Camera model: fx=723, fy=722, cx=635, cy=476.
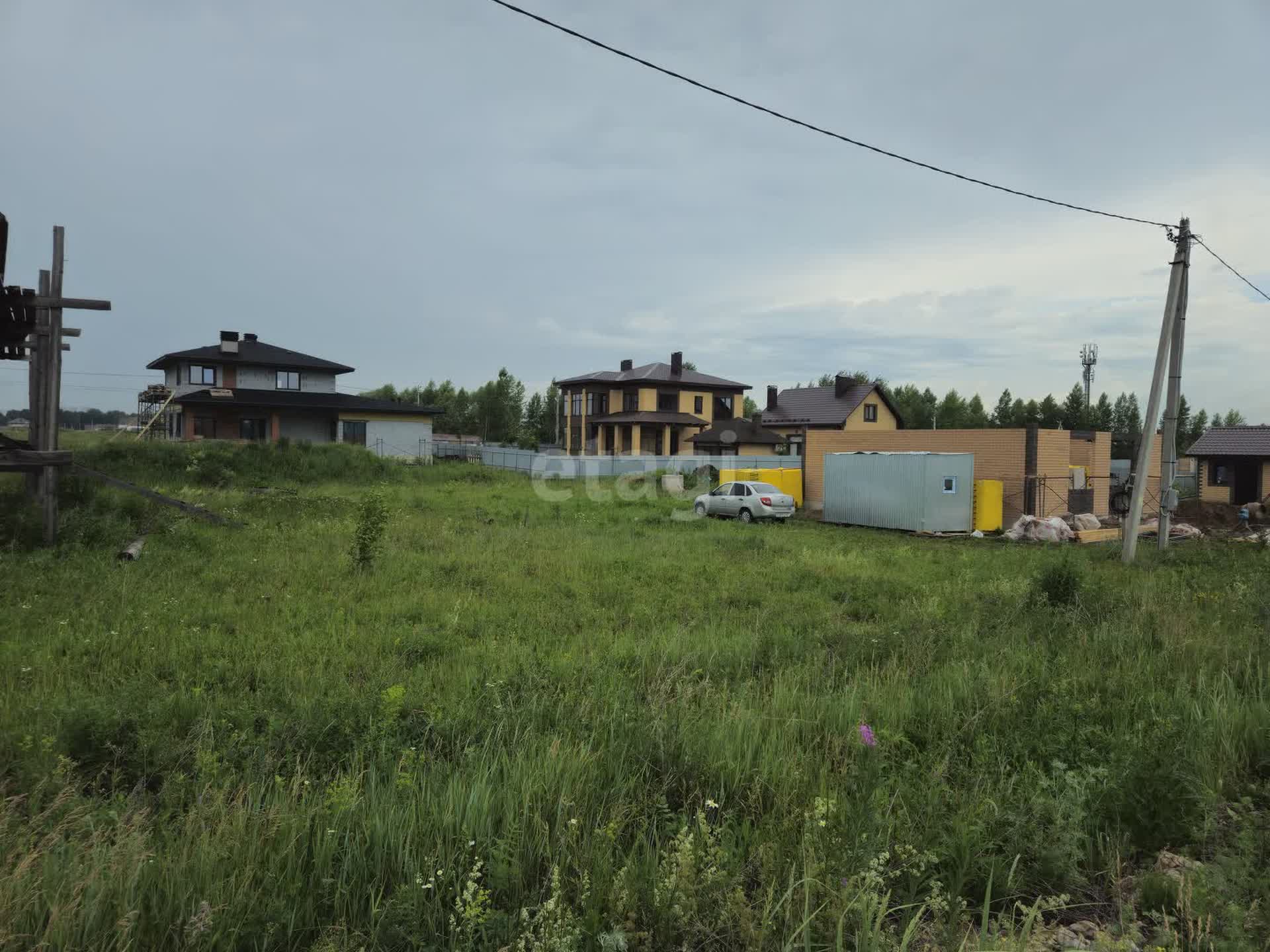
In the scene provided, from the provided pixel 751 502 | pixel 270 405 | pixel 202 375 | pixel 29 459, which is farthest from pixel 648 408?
pixel 29 459

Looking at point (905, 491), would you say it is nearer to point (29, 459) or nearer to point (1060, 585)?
point (1060, 585)

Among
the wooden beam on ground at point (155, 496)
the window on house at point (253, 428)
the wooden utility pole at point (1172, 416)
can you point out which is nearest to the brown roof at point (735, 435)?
the window on house at point (253, 428)

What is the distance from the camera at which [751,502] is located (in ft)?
74.9

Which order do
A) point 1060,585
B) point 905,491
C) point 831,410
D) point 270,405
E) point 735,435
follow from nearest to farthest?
point 1060,585, point 905,491, point 270,405, point 735,435, point 831,410

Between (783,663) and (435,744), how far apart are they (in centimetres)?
341

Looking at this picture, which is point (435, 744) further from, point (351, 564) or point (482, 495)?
point (482, 495)

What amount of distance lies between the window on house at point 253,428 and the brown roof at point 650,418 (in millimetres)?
22629

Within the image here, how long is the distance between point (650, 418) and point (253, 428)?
25.7m

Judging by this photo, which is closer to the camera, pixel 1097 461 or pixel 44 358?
pixel 44 358

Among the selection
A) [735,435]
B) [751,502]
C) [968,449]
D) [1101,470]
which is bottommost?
[751,502]

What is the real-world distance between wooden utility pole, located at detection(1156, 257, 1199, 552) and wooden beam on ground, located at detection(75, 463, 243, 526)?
1894 centimetres

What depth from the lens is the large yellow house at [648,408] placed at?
5403 cm

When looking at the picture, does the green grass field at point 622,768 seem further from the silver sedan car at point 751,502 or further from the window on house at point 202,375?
the window on house at point 202,375

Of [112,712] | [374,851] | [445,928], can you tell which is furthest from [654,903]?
[112,712]
